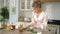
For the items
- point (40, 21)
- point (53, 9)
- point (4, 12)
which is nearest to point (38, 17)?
point (40, 21)

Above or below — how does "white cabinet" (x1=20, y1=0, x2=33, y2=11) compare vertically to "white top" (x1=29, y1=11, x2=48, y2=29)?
above

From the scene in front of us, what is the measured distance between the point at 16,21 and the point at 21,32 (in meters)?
Result: 2.71

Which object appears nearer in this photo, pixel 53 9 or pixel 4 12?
pixel 53 9

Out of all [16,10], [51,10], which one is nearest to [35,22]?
[51,10]

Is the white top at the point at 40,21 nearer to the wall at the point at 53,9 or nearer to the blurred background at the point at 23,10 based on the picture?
the blurred background at the point at 23,10

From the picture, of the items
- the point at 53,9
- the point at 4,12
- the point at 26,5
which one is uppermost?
the point at 26,5

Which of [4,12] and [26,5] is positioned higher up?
[26,5]

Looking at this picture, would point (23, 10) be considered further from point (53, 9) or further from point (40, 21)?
point (40, 21)

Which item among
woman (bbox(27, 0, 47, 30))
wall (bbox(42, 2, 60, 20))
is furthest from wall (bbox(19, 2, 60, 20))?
woman (bbox(27, 0, 47, 30))

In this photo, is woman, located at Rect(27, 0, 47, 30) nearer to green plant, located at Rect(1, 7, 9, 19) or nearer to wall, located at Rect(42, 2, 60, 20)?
wall, located at Rect(42, 2, 60, 20)

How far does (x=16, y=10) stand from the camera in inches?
198

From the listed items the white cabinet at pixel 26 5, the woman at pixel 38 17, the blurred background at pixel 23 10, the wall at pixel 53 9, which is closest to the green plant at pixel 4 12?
the blurred background at pixel 23 10

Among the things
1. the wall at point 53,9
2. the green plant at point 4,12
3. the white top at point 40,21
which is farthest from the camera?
the green plant at point 4,12

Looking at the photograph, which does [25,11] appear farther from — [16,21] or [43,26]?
[43,26]
